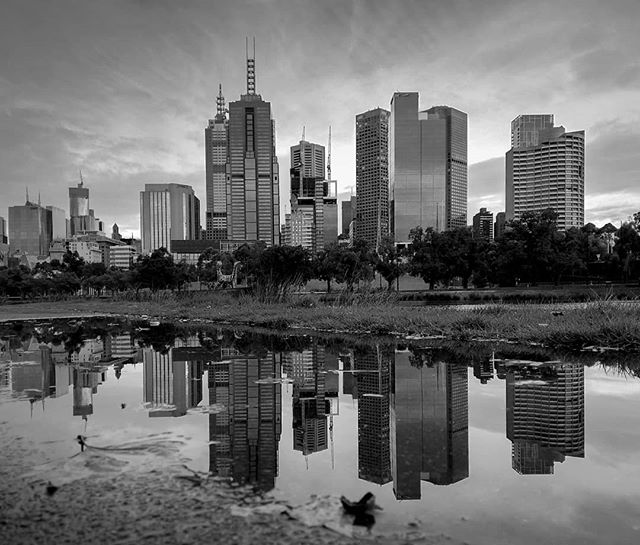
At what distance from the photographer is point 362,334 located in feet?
49.2

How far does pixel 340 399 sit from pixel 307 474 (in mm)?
2830

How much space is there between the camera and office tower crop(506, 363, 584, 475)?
4680 mm

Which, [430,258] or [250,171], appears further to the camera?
[250,171]

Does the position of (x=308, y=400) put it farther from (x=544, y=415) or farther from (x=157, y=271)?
(x=157, y=271)

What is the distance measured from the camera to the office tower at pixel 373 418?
4332mm

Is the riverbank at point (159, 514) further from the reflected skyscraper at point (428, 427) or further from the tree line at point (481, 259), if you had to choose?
the tree line at point (481, 259)

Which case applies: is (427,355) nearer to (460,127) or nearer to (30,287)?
(30,287)

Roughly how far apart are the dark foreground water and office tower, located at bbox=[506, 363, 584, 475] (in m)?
0.02

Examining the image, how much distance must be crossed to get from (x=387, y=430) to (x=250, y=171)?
19679 centimetres

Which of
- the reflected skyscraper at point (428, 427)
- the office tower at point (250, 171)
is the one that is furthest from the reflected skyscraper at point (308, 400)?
the office tower at point (250, 171)

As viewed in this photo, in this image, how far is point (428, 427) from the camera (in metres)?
5.56

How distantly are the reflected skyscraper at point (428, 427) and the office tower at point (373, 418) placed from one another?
3.6 inches

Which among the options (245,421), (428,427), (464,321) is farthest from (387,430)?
(464,321)

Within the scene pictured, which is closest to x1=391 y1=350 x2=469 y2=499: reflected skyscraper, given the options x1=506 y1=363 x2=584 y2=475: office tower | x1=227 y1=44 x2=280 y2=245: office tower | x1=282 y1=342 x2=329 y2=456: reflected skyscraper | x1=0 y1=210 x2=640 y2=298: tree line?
x1=506 y1=363 x2=584 y2=475: office tower
